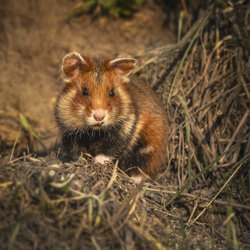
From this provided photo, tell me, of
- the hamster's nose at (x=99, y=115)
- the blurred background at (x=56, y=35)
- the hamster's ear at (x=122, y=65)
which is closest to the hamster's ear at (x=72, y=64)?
the hamster's ear at (x=122, y=65)

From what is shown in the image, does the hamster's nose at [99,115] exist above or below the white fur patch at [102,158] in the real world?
above

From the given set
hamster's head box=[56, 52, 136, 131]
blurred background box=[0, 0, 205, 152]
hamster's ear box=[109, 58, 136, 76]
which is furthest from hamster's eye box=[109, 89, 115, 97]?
blurred background box=[0, 0, 205, 152]

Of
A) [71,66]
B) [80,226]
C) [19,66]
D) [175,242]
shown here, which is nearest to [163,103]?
[71,66]

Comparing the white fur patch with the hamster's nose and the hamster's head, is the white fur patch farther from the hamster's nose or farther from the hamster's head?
the hamster's nose

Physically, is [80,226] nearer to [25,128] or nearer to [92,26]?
[25,128]

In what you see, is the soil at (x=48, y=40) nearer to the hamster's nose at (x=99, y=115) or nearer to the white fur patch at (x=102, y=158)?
the white fur patch at (x=102, y=158)

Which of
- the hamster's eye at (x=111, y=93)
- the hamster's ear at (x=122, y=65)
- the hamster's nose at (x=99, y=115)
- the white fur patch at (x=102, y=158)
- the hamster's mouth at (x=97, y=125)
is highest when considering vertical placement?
the hamster's ear at (x=122, y=65)

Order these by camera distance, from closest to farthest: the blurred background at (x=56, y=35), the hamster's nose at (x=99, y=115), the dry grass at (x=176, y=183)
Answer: the dry grass at (x=176, y=183)
the hamster's nose at (x=99, y=115)
the blurred background at (x=56, y=35)

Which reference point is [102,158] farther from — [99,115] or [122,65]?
[122,65]
